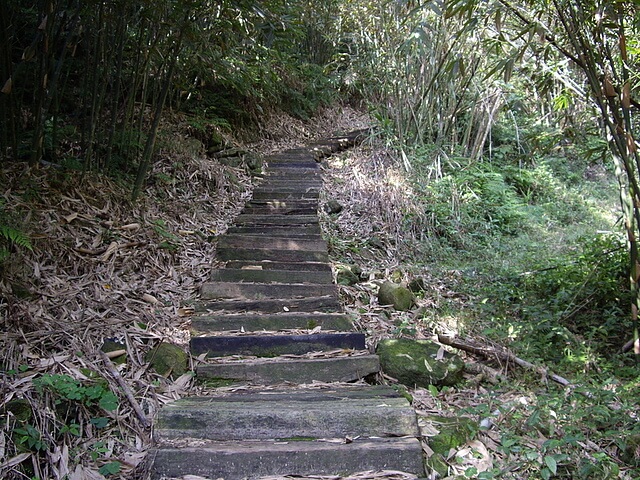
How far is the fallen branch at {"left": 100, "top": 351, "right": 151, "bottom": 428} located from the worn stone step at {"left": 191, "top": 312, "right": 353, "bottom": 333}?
731 millimetres

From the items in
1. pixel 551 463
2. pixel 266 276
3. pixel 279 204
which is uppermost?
pixel 279 204

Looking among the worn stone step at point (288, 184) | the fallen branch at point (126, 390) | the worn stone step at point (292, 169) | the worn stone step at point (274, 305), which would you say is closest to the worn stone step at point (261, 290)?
the worn stone step at point (274, 305)

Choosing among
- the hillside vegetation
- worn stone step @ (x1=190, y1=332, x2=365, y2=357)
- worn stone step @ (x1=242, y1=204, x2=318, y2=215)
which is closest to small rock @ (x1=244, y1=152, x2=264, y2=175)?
the hillside vegetation

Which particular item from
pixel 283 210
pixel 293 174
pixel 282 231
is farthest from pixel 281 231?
pixel 293 174

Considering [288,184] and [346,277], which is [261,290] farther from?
[288,184]

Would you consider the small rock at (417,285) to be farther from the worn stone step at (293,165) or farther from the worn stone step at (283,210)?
the worn stone step at (293,165)

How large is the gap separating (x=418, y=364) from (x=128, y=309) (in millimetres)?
1885

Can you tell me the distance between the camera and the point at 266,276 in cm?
407

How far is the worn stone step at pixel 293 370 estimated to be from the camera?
9.64 ft

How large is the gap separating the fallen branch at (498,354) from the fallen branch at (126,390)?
201cm

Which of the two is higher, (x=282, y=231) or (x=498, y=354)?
(x=282, y=231)

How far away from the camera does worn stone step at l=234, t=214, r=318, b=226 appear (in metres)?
5.20

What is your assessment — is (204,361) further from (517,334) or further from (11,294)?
(517,334)

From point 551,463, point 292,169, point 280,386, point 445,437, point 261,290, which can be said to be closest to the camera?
point 551,463
